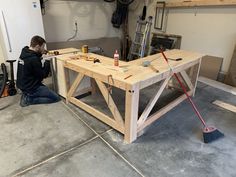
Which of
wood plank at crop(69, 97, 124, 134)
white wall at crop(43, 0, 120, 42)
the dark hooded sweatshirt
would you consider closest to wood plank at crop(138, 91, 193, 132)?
wood plank at crop(69, 97, 124, 134)

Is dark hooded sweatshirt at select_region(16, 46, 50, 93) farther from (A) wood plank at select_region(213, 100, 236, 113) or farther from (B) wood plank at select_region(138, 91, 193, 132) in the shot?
(A) wood plank at select_region(213, 100, 236, 113)

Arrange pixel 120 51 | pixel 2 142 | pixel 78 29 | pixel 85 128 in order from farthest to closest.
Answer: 1. pixel 120 51
2. pixel 78 29
3. pixel 85 128
4. pixel 2 142

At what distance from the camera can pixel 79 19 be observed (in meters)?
5.01

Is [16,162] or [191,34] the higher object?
[191,34]

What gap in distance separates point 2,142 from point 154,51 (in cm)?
419

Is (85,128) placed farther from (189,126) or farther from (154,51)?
(154,51)

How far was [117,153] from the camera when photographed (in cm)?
197

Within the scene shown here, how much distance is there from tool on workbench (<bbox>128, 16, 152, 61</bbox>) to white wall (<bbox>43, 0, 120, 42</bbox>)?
38.4 inches

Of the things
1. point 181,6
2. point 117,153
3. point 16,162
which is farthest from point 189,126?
point 181,6

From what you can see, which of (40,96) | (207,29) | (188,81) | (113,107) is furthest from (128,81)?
(207,29)

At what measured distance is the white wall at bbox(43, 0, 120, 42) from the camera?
4488mm

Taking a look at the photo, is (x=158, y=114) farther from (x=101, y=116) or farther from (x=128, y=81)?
(x=128, y=81)

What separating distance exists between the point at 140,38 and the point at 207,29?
1.87 m

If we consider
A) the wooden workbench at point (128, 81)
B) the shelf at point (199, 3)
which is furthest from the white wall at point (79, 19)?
the wooden workbench at point (128, 81)
